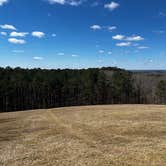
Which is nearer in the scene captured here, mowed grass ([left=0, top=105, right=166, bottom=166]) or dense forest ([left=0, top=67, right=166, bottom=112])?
mowed grass ([left=0, top=105, right=166, bottom=166])

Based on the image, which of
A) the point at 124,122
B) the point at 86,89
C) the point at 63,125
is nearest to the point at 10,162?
the point at 63,125

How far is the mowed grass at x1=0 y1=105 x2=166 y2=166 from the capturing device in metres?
10.9

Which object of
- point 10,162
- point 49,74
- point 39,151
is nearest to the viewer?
point 10,162

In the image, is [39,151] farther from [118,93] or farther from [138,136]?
[118,93]

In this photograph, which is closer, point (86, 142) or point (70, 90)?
point (86, 142)

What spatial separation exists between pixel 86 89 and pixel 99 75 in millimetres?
4802

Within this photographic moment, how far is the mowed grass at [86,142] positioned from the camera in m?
10.9

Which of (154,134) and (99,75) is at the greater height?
(99,75)

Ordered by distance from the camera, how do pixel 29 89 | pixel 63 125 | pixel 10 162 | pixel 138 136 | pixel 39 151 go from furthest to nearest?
pixel 29 89 → pixel 63 125 → pixel 138 136 → pixel 39 151 → pixel 10 162

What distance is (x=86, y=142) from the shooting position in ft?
45.6

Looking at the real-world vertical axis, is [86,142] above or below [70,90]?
below

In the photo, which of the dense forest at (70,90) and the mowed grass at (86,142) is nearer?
the mowed grass at (86,142)

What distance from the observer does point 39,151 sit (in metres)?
12.3

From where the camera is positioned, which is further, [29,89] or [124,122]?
[29,89]
